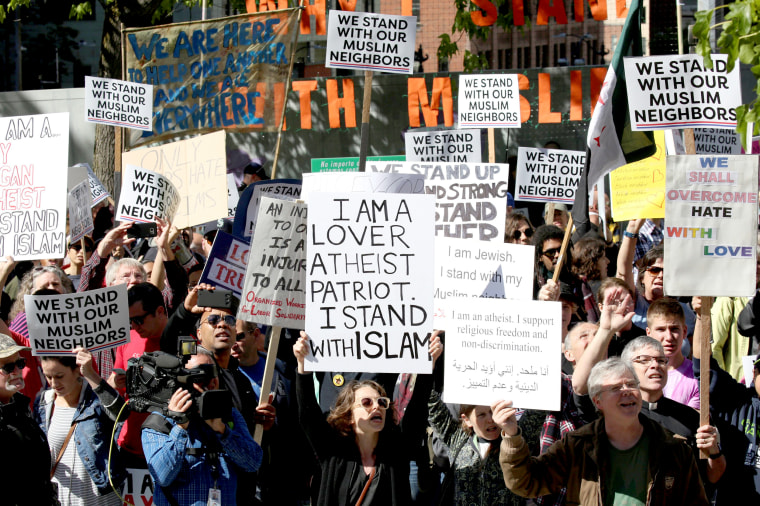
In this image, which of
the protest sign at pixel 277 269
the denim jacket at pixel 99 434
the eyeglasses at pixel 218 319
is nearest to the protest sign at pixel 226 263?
the eyeglasses at pixel 218 319

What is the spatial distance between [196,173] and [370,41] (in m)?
2.01

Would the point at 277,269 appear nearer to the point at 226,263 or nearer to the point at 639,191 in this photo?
the point at 226,263

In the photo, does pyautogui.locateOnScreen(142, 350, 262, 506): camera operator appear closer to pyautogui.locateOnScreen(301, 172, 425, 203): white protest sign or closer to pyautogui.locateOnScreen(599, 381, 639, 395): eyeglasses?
pyautogui.locateOnScreen(301, 172, 425, 203): white protest sign

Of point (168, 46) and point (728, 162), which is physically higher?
point (168, 46)

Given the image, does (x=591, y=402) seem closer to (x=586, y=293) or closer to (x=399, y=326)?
(x=399, y=326)

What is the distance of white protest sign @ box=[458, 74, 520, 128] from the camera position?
10844 mm

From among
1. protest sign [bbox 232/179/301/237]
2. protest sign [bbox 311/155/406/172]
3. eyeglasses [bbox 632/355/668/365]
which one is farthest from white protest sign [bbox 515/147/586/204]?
eyeglasses [bbox 632/355/668/365]

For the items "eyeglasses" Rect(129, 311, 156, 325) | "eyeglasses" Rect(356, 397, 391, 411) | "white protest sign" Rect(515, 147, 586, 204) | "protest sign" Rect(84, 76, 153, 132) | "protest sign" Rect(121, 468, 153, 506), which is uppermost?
"protest sign" Rect(84, 76, 153, 132)

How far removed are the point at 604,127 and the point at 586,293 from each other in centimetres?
151

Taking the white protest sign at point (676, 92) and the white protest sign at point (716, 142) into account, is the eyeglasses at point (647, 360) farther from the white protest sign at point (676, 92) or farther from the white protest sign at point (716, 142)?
the white protest sign at point (716, 142)

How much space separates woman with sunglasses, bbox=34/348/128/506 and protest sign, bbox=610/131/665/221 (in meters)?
5.30

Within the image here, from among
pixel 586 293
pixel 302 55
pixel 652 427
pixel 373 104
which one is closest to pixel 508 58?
pixel 302 55

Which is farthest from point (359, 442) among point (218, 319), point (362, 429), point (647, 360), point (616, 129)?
point (616, 129)

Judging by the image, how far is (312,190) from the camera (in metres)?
6.43
